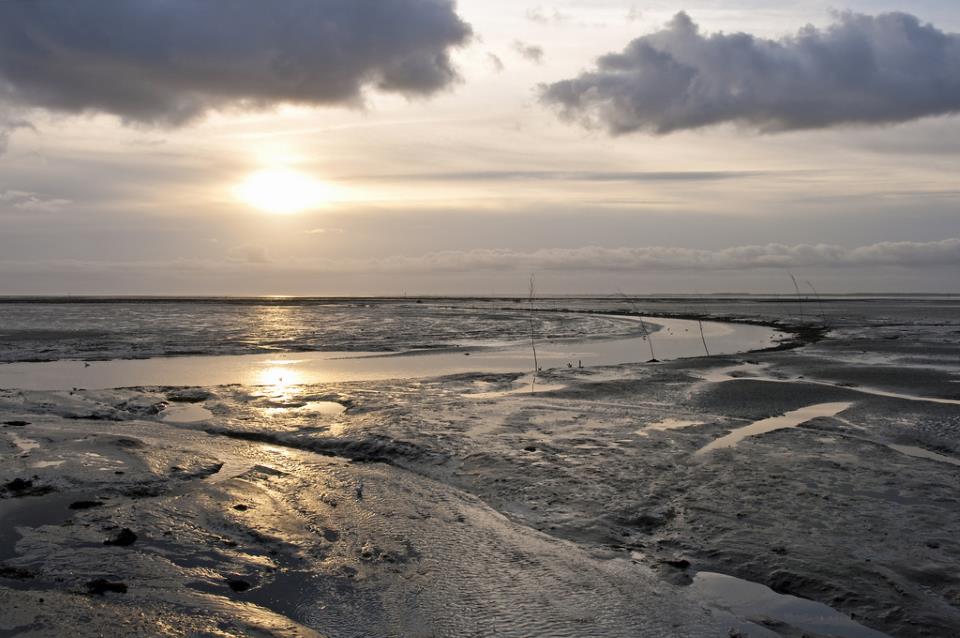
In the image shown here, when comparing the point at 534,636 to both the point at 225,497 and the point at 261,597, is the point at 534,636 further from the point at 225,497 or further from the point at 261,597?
the point at 225,497

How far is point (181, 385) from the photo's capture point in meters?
20.9

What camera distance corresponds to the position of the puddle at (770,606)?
6.00 m

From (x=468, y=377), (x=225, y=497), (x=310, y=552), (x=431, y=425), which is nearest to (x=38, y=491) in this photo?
(x=225, y=497)

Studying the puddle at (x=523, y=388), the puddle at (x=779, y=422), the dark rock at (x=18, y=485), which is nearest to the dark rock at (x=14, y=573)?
the dark rock at (x=18, y=485)

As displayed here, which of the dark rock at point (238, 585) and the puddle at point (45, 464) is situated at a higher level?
the puddle at point (45, 464)

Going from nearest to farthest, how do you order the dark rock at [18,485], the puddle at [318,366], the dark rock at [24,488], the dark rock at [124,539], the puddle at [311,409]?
the dark rock at [124,539] → the dark rock at [24,488] → the dark rock at [18,485] → the puddle at [311,409] → the puddle at [318,366]

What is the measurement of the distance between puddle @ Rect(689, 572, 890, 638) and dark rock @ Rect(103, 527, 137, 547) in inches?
231

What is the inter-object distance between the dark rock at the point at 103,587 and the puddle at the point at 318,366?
13118 mm

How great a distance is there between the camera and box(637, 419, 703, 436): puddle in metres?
13.9

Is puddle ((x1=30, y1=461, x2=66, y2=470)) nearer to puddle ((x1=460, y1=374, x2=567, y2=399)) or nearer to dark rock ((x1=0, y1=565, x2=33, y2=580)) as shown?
dark rock ((x1=0, y1=565, x2=33, y2=580))

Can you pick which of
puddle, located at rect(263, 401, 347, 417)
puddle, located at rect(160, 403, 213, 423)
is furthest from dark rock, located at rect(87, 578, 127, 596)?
puddle, located at rect(263, 401, 347, 417)

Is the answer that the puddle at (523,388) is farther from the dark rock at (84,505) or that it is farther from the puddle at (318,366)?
the dark rock at (84,505)

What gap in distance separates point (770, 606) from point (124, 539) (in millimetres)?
6598

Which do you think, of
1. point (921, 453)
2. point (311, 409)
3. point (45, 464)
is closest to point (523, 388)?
point (311, 409)
